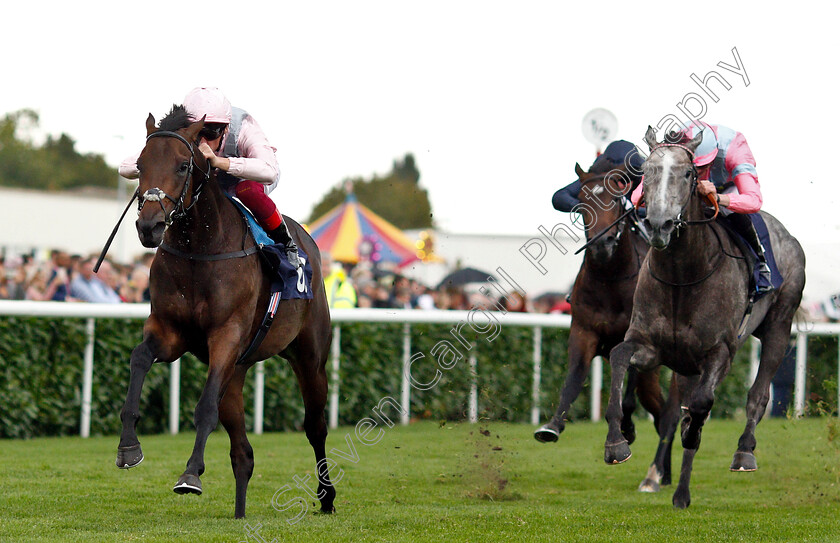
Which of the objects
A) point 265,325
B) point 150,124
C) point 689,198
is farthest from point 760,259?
point 150,124

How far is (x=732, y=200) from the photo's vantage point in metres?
5.96

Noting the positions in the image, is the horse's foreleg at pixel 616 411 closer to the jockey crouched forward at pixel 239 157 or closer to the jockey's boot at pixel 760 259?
the jockey's boot at pixel 760 259

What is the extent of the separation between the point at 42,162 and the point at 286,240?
238 ft

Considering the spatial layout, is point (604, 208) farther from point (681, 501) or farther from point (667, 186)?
point (681, 501)

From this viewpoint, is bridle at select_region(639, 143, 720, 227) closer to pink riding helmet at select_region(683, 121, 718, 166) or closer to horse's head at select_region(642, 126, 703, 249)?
horse's head at select_region(642, 126, 703, 249)

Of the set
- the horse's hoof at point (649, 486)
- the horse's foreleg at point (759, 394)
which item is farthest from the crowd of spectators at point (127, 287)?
the horse's foreleg at point (759, 394)

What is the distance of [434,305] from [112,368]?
18.4 feet

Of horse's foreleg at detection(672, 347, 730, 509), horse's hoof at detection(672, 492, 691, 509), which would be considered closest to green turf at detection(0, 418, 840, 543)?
horse's hoof at detection(672, 492, 691, 509)

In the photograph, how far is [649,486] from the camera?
7.54 meters

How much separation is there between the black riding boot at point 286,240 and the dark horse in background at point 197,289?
0.23 m

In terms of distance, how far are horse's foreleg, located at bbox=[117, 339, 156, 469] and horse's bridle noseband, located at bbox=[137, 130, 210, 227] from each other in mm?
631

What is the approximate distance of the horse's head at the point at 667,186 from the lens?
17.4ft

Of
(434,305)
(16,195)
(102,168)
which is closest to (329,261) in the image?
(434,305)

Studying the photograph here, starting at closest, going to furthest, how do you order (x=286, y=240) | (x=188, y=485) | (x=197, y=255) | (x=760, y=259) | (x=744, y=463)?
(x=188, y=485) < (x=197, y=255) < (x=286, y=240) < (x=744, y=463) < (x=760, y=259)
